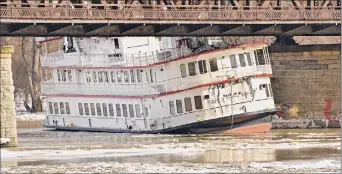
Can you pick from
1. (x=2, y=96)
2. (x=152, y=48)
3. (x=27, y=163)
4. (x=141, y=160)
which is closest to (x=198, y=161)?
(x=141, y=160)

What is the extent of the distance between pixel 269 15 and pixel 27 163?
2091 centimetres

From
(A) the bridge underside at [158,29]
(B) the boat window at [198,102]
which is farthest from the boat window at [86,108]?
(A) the bridge underside at [158,29]

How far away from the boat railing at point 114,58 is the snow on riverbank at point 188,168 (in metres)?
19.9

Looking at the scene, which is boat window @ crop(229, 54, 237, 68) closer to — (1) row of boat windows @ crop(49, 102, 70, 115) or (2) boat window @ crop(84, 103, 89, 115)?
(2) boat window @ crop(84, 103, 89, 115)

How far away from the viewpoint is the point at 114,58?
7262 centimetres

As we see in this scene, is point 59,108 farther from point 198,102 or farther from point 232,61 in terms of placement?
point 232,61

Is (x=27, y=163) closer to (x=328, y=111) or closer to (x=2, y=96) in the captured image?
(x=2, y=96)

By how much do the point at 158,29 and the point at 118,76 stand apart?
587 centimetres

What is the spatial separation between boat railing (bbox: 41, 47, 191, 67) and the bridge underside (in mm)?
2168

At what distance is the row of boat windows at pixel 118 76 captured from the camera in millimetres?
70238

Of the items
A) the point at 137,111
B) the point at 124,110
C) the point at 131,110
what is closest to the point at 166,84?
the point at 137,111

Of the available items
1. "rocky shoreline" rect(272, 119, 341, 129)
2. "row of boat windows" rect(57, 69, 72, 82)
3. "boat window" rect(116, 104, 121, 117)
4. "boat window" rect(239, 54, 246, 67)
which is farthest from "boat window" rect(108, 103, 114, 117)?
"rocky shoreline" rect(272, 119, 341, 129)

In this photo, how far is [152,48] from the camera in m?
73.0

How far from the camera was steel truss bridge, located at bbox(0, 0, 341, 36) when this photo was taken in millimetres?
62750
